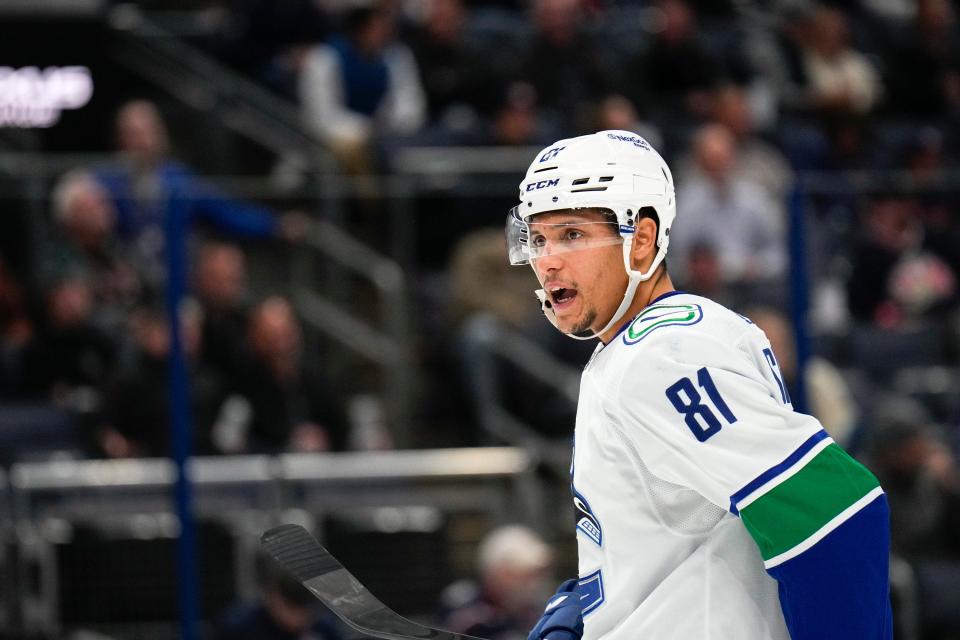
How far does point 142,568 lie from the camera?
557 centimetres

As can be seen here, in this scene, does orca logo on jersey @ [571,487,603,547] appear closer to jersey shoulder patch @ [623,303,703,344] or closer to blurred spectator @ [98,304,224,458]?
jersey shoulder patch @ [623,303,703,344]

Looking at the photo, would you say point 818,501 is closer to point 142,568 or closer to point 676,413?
point 676,413

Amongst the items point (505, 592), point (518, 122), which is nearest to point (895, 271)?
point (518, 122)

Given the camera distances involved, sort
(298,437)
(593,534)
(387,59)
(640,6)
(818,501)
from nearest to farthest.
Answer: (818,501) < (593,534) < (298,437) < (387,59) < (640,6)

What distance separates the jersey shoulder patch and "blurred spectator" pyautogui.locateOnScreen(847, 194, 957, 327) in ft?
13.2

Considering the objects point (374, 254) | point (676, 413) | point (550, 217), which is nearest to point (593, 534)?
point (676, 413)

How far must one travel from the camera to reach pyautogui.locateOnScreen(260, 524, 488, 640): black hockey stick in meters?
2.55

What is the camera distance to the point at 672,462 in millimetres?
2277

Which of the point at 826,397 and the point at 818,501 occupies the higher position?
the point at 818,501

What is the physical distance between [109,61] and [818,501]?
6.99m

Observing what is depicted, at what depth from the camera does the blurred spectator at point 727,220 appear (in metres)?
6.19

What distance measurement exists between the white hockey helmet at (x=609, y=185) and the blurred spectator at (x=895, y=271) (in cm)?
385

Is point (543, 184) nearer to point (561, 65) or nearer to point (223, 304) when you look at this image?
point (223, 304)

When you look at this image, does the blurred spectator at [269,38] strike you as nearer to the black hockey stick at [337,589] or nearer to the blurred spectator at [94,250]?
the blurred spectator at [94,250]
